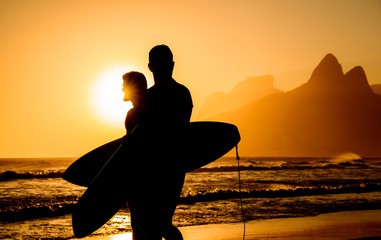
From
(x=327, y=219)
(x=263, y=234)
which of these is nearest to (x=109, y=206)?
(x=263, y=234)

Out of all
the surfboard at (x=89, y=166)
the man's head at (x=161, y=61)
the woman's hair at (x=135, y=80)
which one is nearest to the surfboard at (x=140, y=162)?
the man's head at (x=161, y=61)

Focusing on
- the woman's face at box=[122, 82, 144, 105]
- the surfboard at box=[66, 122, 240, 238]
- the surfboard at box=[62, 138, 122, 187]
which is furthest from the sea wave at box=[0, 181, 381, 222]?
the woman's face at box=[122, 82, 144, 105]

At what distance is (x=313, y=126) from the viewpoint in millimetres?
193000

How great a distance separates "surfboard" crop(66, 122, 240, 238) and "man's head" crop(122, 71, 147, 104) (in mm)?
557

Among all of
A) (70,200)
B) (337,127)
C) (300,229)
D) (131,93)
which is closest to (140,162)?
(131,93)

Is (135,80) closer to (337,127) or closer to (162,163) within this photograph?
(162,163)

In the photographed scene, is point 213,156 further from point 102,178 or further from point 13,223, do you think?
point 13,223

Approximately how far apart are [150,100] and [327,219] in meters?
6.58

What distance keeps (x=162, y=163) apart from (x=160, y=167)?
1.4 inches

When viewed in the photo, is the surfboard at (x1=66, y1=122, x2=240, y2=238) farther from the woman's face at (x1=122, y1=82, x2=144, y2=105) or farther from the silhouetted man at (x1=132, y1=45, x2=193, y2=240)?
the woman's face at (x1=122, y1=82, x2=144, y2=105)

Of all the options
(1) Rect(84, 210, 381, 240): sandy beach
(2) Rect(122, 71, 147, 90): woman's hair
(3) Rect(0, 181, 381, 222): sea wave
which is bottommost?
(3) Rect(0, 181, 381, 222): sea wave

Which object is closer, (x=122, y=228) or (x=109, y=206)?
(x=109, y=206)

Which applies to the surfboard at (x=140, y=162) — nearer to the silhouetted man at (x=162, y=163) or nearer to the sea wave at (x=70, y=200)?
the silhouetted man at (x=162, y=163)

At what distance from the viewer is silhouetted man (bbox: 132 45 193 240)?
3.03 meters
